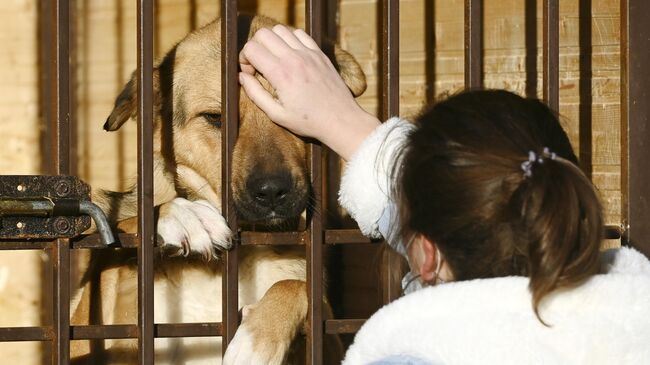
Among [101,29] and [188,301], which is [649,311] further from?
[101,29]

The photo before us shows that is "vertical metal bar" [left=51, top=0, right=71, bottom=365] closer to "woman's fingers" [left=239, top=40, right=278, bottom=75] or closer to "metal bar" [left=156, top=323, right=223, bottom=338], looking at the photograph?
"metal bar" [left=156, top=323, right=223, bottom=338]

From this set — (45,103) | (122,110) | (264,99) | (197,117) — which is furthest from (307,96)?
(45,103)

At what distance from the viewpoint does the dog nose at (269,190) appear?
310 centimetres

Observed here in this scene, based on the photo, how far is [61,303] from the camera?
2.47m

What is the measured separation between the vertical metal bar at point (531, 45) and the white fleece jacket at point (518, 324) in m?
2.30

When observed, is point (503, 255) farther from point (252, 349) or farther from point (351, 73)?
point (351, 73)

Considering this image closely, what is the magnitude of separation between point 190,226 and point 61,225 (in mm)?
541

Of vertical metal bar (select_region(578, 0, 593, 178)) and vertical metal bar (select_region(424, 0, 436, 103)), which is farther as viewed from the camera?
vertical metal bar (select_region(424, 0, 436, 103))

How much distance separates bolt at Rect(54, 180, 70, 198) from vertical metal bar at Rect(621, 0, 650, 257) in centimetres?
143

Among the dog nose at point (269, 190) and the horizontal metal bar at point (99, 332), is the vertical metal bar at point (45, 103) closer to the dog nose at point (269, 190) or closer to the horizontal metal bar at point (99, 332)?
the dog nose at point (269, 190)

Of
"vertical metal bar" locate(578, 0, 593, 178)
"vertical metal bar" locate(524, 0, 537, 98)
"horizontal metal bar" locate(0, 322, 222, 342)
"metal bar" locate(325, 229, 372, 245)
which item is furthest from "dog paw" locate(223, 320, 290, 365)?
"vertical metal bar" locate(524, 0, 537, 98)

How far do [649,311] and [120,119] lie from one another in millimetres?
2116

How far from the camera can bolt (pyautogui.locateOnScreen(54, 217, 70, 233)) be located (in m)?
2.41

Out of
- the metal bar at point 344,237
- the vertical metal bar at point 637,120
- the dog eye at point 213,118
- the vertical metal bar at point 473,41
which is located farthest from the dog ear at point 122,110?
the vertical metal bar at point 637,120
